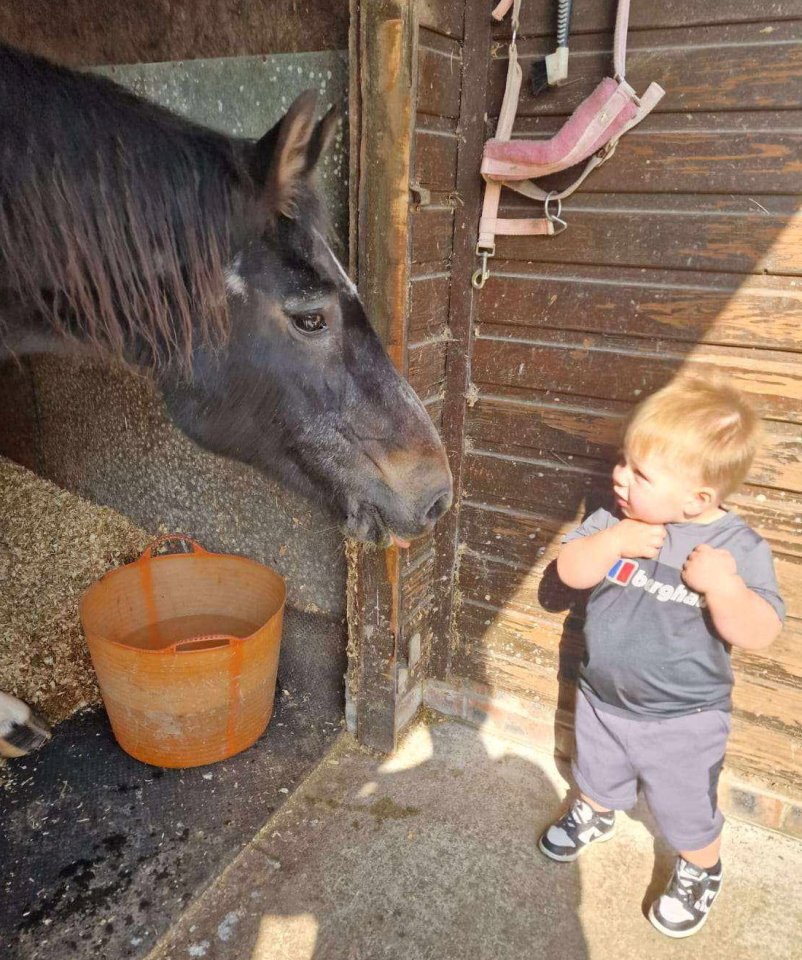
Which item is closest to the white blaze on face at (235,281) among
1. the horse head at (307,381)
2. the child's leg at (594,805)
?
the horse head at (307,381)

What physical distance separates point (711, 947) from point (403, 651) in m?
1.18

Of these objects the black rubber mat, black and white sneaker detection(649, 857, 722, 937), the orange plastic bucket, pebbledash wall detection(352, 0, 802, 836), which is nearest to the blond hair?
pebbledash wall detection(352, 0, 802, 836)

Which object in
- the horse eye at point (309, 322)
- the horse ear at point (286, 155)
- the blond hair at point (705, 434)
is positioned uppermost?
the horse ear at point (286, 155)

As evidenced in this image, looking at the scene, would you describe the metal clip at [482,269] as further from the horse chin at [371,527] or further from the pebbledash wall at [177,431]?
the horse chin at [371,527]

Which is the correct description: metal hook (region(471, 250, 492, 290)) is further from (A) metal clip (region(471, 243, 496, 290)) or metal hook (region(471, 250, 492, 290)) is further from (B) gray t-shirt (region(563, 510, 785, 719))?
(B) gray t-shirt (region(563, 510, 785, 719))

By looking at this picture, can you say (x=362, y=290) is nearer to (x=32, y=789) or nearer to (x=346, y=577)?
(x=346, y=577)

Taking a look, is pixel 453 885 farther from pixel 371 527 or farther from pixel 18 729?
pixel 18 729

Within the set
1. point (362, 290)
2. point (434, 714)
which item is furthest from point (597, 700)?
point (362, 290)

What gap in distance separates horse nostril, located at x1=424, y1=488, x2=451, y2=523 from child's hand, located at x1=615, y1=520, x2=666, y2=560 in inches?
17.1

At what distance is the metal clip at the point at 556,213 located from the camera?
5.90ft

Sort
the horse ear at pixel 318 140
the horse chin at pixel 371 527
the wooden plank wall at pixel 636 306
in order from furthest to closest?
the horse chin at pixel 371 527, the wooden plank wall at pixel 636 306, the horse ear at pixel 318 140

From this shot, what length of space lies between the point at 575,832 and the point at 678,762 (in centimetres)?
46

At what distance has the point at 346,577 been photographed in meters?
2.35

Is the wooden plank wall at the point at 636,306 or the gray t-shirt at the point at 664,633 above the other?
the wooden plank wall at the point at 636,306
